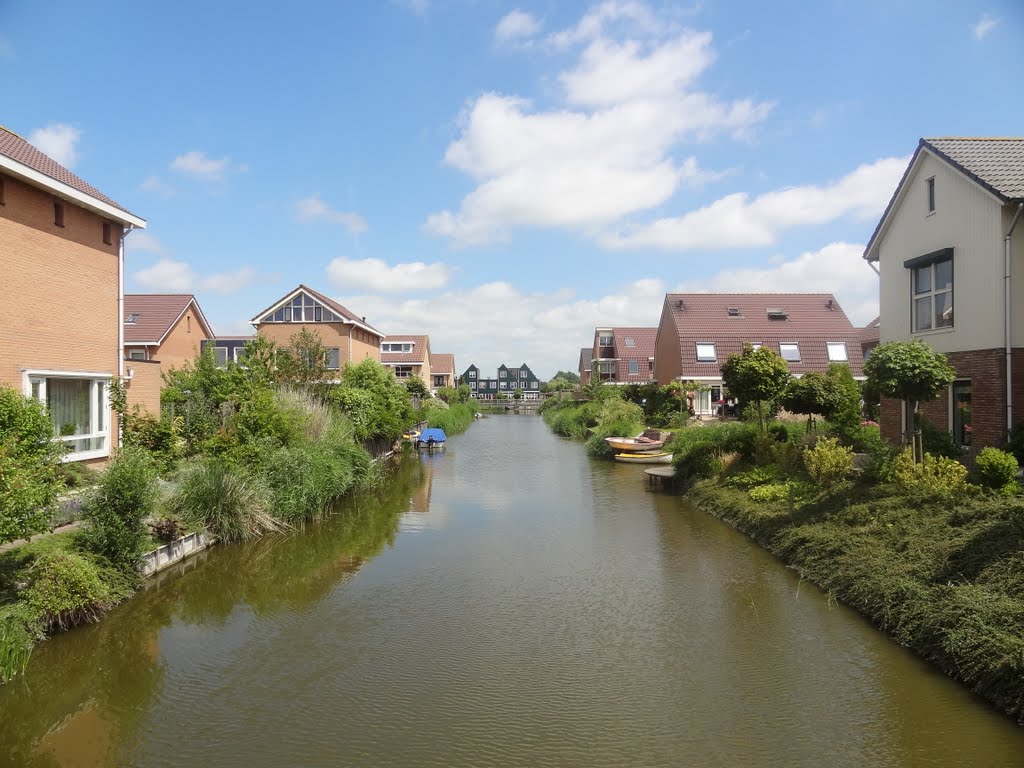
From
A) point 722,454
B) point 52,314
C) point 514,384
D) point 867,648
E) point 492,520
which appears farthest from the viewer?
point 514,384

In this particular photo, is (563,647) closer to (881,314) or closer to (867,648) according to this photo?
(867,648)

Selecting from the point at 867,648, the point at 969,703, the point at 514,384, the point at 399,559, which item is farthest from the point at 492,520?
the point at 514,384

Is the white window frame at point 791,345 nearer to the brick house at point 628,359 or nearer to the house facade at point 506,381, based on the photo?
the brick house at point 628,359

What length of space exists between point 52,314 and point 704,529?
13046mm

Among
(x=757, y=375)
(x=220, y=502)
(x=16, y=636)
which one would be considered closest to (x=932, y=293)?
(x=757, y=375)

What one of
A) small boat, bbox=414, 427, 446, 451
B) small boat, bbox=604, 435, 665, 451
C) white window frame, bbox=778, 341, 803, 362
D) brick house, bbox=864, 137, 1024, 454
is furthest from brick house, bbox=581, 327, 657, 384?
brick house, bbox=864, 137, 1024, 454

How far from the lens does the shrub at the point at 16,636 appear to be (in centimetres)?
670

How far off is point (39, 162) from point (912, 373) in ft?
52.1

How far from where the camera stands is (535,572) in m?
10.9

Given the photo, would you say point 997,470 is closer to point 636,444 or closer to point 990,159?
point 990,159

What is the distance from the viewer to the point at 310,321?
35156mm

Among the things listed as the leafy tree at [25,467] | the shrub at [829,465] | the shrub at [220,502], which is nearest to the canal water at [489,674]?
the shrub at [220,502]

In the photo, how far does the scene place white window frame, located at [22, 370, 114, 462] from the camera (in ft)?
39.6

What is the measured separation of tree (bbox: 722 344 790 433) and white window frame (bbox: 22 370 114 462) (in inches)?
548
